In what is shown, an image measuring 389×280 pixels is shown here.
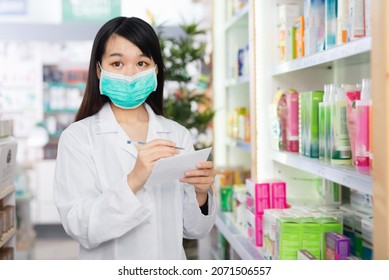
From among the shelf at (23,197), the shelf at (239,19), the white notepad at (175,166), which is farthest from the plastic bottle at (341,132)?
the shelf at (23,197)

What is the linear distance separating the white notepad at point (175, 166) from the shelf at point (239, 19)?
1.95m

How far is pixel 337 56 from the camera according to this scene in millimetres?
2004

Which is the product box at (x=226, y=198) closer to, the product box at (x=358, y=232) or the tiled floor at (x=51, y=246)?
the product box at (x=358, y=232)

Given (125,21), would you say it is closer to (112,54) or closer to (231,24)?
(112,54)

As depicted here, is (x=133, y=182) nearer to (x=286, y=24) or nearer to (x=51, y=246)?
(x=286, y=24)

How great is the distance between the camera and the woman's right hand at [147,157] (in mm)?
1638

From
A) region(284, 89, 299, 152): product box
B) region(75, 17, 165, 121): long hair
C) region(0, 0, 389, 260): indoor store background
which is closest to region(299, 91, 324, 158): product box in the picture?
region(0, 0, 389, 260): indoor store background

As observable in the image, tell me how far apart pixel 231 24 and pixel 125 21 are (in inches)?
92.4

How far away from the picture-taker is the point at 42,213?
22.9 feet

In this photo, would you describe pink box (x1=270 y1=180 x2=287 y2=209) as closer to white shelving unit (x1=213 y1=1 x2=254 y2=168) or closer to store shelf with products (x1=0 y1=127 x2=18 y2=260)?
store shelf with products (x1=0 y1=127 x2=18 y2=260)

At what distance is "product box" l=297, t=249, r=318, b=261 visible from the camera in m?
1.99

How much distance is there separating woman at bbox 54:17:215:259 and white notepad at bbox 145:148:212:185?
0.02 metres

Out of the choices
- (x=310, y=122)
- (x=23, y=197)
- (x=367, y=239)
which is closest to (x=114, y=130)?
(x=310, y=122)

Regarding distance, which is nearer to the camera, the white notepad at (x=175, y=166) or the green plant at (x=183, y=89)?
the white notepad at (x=175, y=166)
